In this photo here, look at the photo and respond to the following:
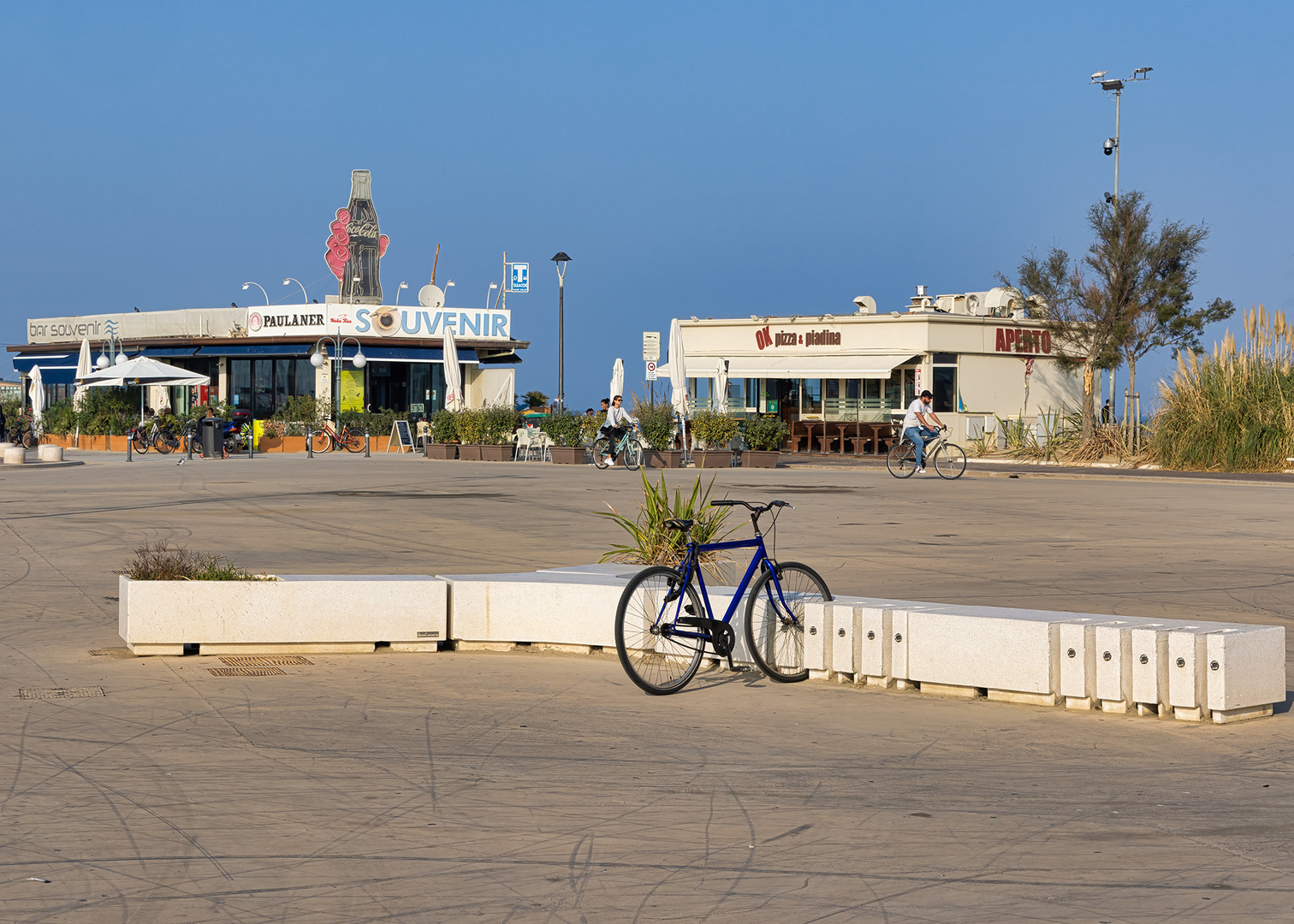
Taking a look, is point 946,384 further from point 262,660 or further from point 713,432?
point 262,660

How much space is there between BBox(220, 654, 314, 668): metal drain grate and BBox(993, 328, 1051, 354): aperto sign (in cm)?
4223

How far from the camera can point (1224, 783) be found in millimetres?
6066

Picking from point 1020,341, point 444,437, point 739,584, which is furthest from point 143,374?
point 739,584

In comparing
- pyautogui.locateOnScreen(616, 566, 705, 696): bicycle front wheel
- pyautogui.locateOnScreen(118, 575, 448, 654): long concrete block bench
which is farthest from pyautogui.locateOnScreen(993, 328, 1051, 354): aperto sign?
pyautogui.locateOnScreen(616, 566, 705, 696): bicycle front wheel

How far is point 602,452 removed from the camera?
1321 inches

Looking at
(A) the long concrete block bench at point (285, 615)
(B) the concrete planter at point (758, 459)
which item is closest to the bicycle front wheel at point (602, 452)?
(B) the concrete planter at point (758, 459)

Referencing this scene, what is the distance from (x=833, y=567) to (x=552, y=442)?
81.9ft

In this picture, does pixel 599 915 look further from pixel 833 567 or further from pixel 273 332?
pixel 273 332

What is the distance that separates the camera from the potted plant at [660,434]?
115 feet

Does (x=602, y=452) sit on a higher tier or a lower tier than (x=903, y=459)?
higher

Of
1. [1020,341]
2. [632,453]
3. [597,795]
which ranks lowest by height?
[597,795]

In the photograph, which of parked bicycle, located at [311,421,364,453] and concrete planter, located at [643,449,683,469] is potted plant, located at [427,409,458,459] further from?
concrete planter, located at [643,449,683,469]

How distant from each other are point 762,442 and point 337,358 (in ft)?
68.7

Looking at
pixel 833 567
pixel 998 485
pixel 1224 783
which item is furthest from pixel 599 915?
pixel 998 485
